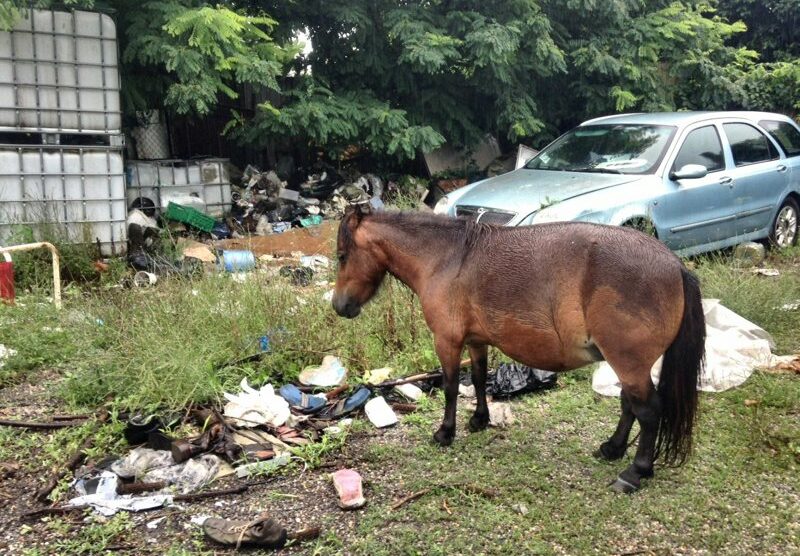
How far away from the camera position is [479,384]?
13.9 ft

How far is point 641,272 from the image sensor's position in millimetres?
3363

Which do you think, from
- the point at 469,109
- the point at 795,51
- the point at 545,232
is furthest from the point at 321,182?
the point at 795,51

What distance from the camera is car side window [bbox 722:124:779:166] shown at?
8.31 metres

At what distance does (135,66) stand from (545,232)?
734 centimetres

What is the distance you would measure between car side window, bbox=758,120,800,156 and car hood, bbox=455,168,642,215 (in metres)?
3.09

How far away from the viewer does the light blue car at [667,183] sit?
6.77m

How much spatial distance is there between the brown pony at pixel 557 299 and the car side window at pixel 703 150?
4.48 metres

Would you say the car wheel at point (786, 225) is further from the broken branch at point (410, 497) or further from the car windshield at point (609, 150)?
the broken branch at point (410, 497)

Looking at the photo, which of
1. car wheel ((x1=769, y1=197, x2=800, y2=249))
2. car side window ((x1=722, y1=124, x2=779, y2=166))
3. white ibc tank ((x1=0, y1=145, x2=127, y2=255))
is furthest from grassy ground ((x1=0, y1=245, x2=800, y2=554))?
car wheel ((x1=769, y1=197, x2=800, y2=249))

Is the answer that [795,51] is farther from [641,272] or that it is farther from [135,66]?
[641,272]

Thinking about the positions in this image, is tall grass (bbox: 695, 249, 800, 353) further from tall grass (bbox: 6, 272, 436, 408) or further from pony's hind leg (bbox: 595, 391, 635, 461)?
tall grass (bbox: 6, 272, 436, 408)

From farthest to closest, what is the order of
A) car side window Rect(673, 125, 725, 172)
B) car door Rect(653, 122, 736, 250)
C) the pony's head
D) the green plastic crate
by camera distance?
the green plastic crate, car side window Rect(673, 125, 725, 172), car door Rect(653, 122, 736, 250), the pony's head

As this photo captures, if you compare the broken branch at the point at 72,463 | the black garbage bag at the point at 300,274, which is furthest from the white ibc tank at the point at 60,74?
the broken branch at the point at 72,463

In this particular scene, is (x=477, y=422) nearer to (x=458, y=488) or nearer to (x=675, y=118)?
(x=458, y=488)
